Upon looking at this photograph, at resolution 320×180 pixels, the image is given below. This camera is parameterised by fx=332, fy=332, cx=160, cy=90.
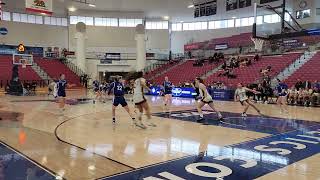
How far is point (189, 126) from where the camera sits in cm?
1079

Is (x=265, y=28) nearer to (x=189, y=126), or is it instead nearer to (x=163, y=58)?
(x=189, y=126)

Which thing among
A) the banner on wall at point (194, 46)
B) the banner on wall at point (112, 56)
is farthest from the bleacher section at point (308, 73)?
the banner on wall at point (112, 56)

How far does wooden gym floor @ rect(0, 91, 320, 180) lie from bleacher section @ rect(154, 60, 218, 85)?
946 inches

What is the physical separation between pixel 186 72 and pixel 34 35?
1940 centimetres

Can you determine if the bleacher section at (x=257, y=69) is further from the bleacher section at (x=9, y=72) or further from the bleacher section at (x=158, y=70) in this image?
the bleacher section at (x=9, y=72)

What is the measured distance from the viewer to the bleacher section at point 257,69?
2825 centimetres

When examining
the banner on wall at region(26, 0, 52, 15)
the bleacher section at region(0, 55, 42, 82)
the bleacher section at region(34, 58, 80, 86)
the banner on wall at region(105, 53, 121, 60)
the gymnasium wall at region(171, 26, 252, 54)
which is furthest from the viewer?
the banner on wall at region(105, 53, 121, 60)

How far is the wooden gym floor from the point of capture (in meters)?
5.59

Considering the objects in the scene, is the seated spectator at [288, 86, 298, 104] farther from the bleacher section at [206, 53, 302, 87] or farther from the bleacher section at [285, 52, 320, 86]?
the bleacher section at [206, 53, 302, 87]

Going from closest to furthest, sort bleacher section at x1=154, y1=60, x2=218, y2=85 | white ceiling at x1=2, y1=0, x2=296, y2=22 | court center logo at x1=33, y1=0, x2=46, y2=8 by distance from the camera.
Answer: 1. court center logo at x1=33, y1=0, x2=46, y2=8
2. white ceiling at x1=2, y1=0, x2=296, y2=22
3. bleacher section at x1=154, y1=60, x2=218, y2=85

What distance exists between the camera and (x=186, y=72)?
37469 millimetres

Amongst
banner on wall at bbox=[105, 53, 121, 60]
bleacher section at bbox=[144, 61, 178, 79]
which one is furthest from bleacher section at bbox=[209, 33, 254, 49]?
banner on wall at bbox=[105, 53, 121, 60]

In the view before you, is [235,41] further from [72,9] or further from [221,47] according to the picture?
[72,9]

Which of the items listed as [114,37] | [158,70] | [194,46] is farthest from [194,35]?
[114,37]
